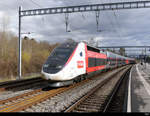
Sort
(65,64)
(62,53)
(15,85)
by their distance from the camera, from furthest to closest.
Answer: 1. (15,85)
2. (62,53)
3. (65,64)

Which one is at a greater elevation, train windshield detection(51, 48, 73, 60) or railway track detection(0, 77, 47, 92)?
train windshield detection(51, 48, 73, 60)

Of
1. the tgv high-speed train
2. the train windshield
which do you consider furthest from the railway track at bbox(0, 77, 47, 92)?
the train windshield

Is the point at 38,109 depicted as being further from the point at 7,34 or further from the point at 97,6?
the point at 7,34

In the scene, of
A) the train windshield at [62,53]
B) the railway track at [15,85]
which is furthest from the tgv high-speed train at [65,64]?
the railway track at [15,85]

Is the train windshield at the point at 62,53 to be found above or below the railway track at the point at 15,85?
above

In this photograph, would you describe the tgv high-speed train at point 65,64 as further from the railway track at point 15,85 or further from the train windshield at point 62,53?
the railway track at point 15,85

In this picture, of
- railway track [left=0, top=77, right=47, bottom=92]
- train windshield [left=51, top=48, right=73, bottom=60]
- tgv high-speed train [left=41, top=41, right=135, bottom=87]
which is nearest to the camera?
tgv high-speed train [left=41, top=41, right=135, bottom=87]

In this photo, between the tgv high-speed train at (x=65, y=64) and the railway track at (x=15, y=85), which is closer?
the tgv high-speed train at (x=65, y=64)

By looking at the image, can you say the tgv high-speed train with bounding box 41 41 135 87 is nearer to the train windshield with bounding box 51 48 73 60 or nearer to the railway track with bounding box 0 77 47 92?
the train windshield with bounding box 51 48 73 60

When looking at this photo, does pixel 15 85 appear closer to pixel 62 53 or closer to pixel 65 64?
pixel 62 53

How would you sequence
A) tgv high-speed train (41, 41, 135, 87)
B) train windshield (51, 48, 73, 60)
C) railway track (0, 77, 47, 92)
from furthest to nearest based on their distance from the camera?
railway track (0, 77, 47, 92)
train windshield (51, 48, 73, 60)
tgv high-speed train (41, 41, 135, 87)

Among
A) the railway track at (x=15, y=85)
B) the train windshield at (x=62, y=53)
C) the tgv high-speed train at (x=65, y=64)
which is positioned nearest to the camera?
the tgv high-speed train at (x=65, y=64)

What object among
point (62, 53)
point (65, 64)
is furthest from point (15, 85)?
point (65, 64)

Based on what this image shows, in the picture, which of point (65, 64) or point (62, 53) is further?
point (62, 53)
